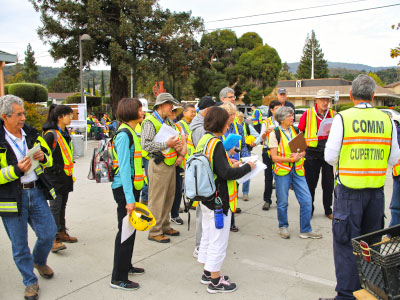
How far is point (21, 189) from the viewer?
10.7 ft

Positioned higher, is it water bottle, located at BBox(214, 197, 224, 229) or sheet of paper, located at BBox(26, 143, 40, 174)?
sheet of paper, located at BBox(26, 143, 40, 174)

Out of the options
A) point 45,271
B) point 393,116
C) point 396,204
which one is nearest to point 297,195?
point 396,204

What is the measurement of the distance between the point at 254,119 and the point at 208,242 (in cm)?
628

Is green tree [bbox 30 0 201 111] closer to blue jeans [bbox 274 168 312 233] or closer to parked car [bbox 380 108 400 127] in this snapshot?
parked car [bbox 380 108 400 127]

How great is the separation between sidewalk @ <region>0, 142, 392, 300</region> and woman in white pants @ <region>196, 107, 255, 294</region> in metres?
0.18

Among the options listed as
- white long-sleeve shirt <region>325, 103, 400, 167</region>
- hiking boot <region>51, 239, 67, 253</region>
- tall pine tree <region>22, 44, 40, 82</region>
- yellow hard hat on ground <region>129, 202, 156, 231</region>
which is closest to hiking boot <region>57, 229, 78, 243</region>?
hiking boot <region>51, 239, 67, 253</region>

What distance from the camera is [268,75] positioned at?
113 ft

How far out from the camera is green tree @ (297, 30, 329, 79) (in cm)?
8431

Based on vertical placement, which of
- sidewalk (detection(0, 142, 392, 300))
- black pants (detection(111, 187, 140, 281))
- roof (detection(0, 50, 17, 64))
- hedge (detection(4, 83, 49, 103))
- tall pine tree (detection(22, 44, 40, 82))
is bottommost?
sidewalk (detection(0, 142, 392, 300))

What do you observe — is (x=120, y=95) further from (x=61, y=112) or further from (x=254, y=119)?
(x=61, y=112)

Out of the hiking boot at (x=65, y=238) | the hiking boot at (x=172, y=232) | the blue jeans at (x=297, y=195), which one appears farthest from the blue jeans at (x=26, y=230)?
the blue jeans at (x=297, y=195)

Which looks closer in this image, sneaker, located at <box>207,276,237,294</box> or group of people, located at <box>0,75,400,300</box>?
group of people, located at <box>0,75,400,300</box>

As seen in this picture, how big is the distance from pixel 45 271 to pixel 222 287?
1934mm

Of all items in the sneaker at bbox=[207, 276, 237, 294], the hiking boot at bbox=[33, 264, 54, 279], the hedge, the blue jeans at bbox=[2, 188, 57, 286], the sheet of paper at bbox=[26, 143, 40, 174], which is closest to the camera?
the sheet of paper at bbox=[26, 143, 40, 174]
